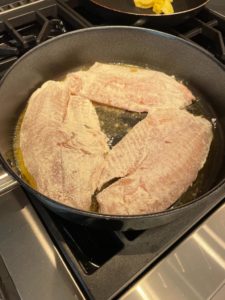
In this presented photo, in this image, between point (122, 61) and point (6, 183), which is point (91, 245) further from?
point (122, 61)

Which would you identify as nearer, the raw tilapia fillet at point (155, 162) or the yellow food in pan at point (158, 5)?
the raw tilapia fillet at point (155, 162)

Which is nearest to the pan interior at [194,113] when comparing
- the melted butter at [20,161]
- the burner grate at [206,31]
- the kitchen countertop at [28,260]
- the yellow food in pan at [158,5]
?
the melted butter at [20,161]

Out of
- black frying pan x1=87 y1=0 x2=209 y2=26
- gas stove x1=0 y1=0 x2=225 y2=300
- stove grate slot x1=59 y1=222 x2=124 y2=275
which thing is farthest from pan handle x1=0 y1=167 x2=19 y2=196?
black frying pan x1=87 y1=0 x2=209 y2=26

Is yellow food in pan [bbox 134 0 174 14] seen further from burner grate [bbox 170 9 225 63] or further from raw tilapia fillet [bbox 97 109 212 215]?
raw tilapia fillet [bbox 97 109 212 215]

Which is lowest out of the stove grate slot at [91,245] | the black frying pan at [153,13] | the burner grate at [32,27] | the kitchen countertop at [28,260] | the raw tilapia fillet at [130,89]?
the stove grate slot at [91,245]

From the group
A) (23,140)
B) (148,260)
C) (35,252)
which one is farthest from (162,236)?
(23,140)

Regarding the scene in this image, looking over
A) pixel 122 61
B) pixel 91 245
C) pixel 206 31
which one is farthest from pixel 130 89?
pixel 91 245

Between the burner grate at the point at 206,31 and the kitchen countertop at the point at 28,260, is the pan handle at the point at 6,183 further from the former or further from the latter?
the burner grate at the point at 206,31
